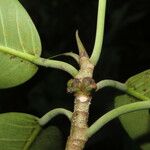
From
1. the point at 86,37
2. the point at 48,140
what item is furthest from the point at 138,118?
the point at 86,37

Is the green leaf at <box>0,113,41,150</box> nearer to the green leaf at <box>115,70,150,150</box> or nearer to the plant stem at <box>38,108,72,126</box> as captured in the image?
the plant stem at <box>38,108,72,126</box>

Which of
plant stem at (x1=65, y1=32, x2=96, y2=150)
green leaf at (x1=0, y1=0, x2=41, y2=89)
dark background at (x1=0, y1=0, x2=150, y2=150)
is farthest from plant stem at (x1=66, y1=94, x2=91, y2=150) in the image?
dark background at (x1=0, y1=0, x2=150, y2=150)

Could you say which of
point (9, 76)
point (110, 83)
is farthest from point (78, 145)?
point (9, 76)

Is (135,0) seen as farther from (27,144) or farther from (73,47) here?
(27,144)

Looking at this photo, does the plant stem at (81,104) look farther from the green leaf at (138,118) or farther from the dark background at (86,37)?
the dark background at (86,37)

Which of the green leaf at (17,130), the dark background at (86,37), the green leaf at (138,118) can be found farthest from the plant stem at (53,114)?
the dark background at (86,37)

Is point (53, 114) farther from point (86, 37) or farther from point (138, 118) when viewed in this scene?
point (86, 37)
